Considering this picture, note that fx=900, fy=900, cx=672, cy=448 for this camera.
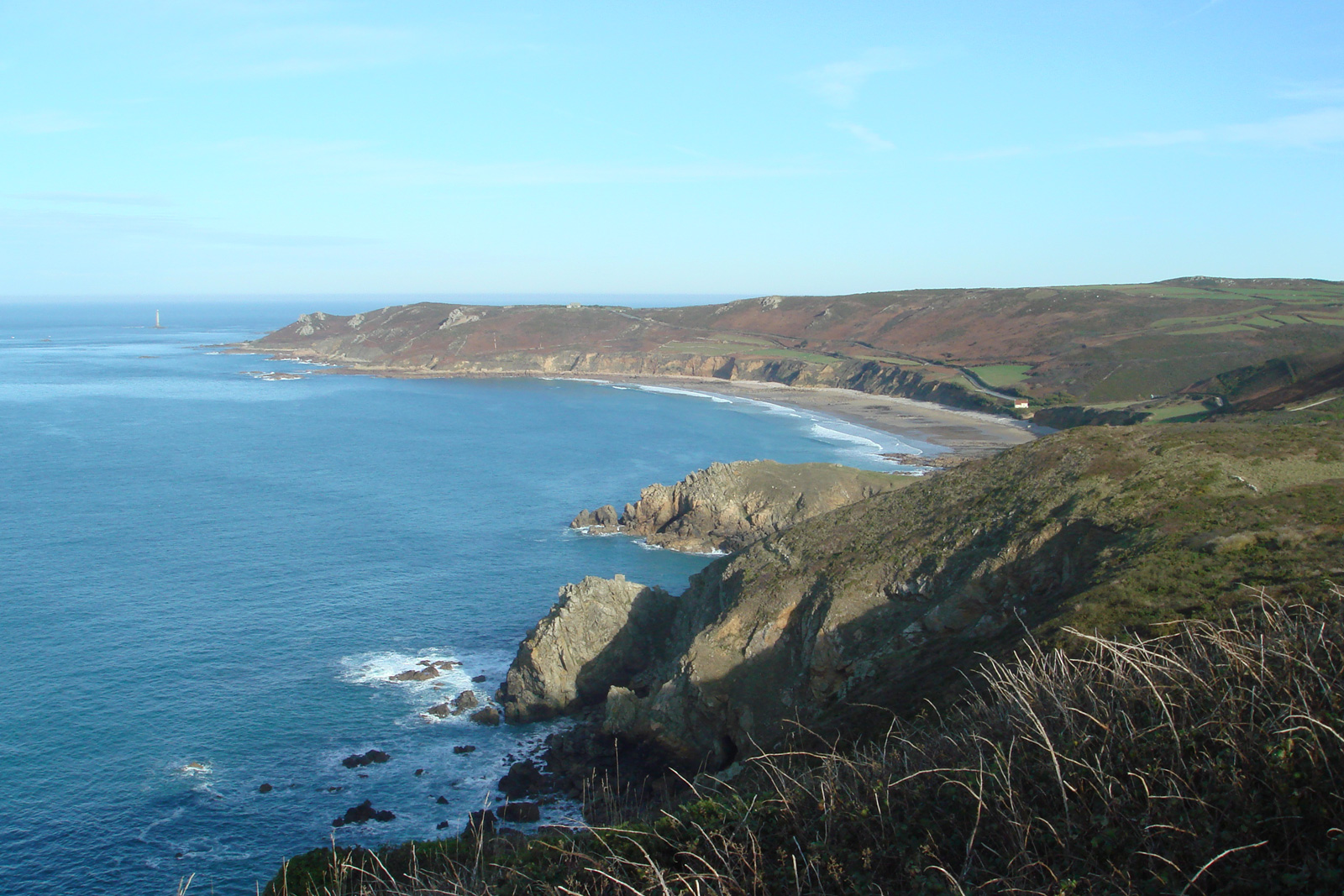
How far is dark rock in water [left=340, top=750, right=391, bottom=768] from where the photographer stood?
31.8m

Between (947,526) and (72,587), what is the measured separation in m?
45.1

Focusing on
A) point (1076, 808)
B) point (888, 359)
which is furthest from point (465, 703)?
point (888, 359)

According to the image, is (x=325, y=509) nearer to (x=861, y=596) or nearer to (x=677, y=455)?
(x=677, y=455)

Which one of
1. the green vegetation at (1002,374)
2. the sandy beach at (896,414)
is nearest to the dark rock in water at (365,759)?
the sandy beach at (896,414)

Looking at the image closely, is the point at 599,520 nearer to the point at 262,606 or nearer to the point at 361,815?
the point at 262,606

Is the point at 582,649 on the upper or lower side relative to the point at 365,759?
upper

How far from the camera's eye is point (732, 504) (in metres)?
62.8

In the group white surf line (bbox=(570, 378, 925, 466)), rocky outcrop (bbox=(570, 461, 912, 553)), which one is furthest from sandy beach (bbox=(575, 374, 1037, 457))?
rocky outcrop (bbox=(570, 461, 912, 553))

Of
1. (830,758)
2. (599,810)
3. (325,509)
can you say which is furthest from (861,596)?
(325,509)

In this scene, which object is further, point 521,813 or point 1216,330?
point 1216,330

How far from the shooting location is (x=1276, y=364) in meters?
95.8

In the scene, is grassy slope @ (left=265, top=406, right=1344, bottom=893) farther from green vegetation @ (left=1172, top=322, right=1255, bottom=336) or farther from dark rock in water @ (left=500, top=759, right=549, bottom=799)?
green vegetation @ (left=1172, top=322, right=1255, bottom=336)

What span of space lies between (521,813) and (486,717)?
817 cm

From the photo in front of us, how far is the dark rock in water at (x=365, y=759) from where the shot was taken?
31.8 m
